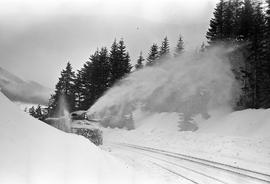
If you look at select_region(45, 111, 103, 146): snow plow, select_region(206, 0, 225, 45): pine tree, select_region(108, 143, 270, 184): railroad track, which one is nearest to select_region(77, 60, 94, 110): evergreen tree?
select_region(206, 0, 225, 45): pine tree

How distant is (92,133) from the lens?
21.3 m

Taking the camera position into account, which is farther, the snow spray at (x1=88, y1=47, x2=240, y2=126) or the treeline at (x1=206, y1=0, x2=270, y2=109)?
the snow spray at (x1=88, y1=47, x2=240, y2=126)

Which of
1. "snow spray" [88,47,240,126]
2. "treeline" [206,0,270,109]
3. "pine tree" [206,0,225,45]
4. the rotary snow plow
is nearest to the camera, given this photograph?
the rotary snow plow

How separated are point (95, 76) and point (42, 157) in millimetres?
47466

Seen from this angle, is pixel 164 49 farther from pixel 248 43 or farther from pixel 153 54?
pixel 248 43

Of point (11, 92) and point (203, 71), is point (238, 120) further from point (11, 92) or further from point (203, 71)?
point (11, 92)

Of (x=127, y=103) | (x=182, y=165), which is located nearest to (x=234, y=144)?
(x=182, y=165)

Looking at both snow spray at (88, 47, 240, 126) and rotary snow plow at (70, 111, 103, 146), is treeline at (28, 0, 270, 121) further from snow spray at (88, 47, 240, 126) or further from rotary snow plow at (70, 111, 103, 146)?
rotary snow plow at (70, 111, 103, 146)

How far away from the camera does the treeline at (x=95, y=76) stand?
2121 inches

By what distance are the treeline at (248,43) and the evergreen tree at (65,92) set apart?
27.8m

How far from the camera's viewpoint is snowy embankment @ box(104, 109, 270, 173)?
1669cm

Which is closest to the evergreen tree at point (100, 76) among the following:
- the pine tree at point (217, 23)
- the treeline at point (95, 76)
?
the treeline at point (95, 76)

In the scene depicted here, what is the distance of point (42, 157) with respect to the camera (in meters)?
7.76

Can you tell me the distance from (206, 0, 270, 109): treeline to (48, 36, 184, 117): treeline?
1279 centimetres
